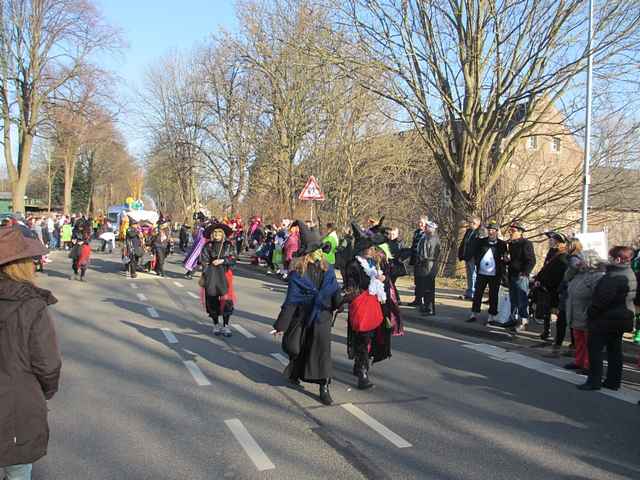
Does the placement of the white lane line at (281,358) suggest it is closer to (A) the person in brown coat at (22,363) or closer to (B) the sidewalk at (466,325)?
(B) the sidewalk at (466,325)

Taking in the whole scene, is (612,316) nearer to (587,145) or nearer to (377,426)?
(377,426)

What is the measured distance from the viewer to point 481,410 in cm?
591

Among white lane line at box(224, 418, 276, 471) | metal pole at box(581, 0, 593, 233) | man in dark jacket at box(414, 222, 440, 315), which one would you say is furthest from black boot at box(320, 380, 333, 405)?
metal pole at box(581, 0, 593, 233)

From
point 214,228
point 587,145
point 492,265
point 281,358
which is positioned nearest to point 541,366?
point 492,265

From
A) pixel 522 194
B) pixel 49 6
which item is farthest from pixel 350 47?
pixel 49 6

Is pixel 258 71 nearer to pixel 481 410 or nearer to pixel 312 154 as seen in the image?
pixel 312 154

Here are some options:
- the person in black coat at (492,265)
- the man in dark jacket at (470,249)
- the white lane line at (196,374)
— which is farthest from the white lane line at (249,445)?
the man in dark jacket at (470,249)

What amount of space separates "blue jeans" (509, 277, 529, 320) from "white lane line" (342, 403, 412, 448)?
5.25 metres

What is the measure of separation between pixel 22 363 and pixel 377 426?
11.0ft

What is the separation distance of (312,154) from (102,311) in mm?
16027

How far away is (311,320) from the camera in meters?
6.24

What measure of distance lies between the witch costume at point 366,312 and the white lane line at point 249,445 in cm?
182

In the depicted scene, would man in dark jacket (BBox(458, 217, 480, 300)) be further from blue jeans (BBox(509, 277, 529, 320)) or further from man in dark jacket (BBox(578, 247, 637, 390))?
man in dark jacket (BBox(578, 247, 637, 390))

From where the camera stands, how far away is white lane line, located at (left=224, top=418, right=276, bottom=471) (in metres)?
4.49
